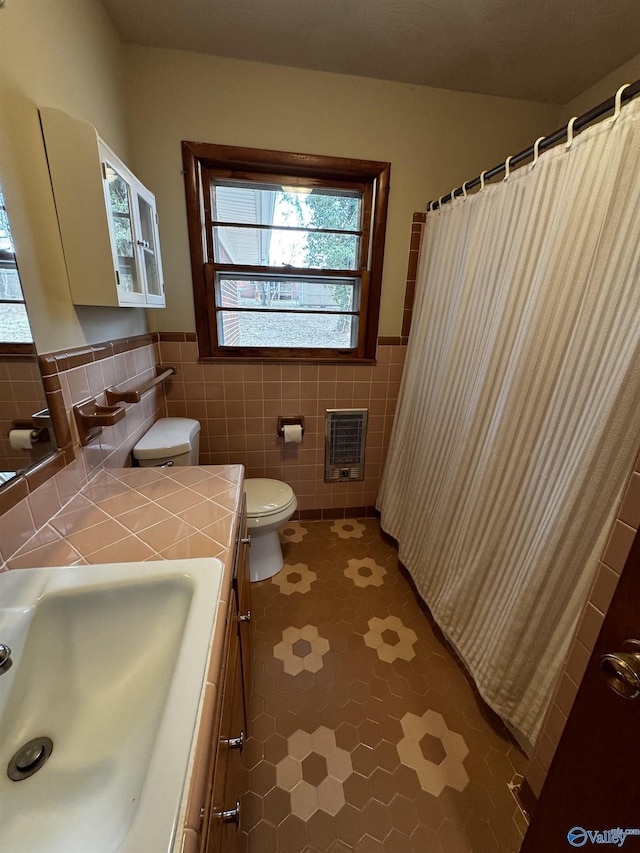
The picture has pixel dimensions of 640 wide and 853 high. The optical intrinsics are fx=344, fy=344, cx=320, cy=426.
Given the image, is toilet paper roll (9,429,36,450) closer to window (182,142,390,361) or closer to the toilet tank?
the toilet tank

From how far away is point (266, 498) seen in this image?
1769 millimetres

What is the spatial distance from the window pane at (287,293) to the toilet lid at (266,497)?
100cm

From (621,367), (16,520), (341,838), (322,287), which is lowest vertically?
(341,838)

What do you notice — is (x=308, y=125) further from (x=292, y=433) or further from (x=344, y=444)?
(x=344, y=444)

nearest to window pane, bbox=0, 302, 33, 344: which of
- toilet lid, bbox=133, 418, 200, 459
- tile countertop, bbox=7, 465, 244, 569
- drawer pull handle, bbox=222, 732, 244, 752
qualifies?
tile countertop, bbox=7, 465, 244, 569

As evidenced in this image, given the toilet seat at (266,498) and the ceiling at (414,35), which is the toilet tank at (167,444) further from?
the ceiling at (414,35)

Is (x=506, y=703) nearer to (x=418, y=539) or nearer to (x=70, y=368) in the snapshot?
(x=418, y=539)

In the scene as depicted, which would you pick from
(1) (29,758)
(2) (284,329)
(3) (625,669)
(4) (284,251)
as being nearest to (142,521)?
(1) (29,758)

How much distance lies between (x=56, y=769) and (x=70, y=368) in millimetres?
924

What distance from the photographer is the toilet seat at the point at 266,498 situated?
1679mm

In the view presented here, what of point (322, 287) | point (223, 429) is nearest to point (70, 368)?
point (223, 429)

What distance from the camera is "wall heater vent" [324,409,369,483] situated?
7.15 ft

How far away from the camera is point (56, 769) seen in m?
0.56

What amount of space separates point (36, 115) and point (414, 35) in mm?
1456
